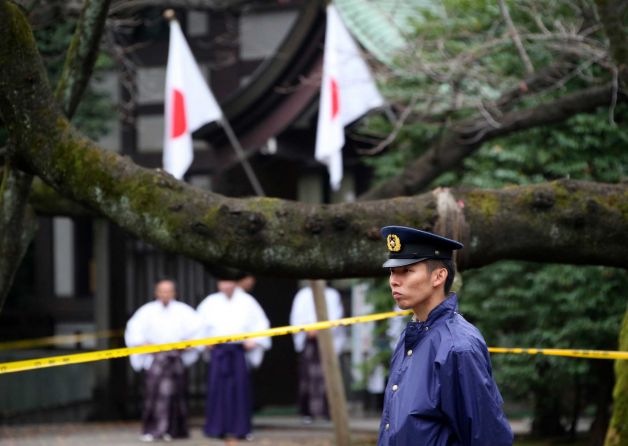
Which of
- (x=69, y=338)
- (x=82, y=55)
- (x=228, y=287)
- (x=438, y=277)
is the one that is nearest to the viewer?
(x=438, y=277)

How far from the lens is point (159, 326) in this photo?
1402cm

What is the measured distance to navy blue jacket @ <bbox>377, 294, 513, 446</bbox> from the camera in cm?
446

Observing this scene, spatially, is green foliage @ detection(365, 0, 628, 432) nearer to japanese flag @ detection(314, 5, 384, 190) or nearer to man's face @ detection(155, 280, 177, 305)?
japanese flag @ detection(314, 5, 384, 190)

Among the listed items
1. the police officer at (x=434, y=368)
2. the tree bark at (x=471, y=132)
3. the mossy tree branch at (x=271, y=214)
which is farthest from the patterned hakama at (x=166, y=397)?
the police officer at (x=434, y=368)

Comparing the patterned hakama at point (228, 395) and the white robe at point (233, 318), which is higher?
the white robe at point (233, 318)

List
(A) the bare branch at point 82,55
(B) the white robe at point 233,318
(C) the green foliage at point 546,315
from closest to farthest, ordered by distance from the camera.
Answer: (A) the bare branch at point 82,55, (C) the green foliage at point 546,315, (B) the white robe at point 233,318

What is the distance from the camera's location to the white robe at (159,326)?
1398 cm

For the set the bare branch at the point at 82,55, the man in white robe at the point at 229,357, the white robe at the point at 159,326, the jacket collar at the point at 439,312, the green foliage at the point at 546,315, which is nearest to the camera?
the jacket collar at the point at 439,312

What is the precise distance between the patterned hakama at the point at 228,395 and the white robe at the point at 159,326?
0.43m

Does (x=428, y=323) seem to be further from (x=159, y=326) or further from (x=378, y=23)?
(x=378, y=23)

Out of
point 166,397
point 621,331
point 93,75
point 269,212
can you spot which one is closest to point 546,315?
point 621,331

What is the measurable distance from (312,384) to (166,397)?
7.16 ft

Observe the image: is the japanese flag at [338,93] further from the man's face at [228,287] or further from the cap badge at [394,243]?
the cap badge at [394,243]

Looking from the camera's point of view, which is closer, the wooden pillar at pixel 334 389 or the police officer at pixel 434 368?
the police officer at pixel 434 368
